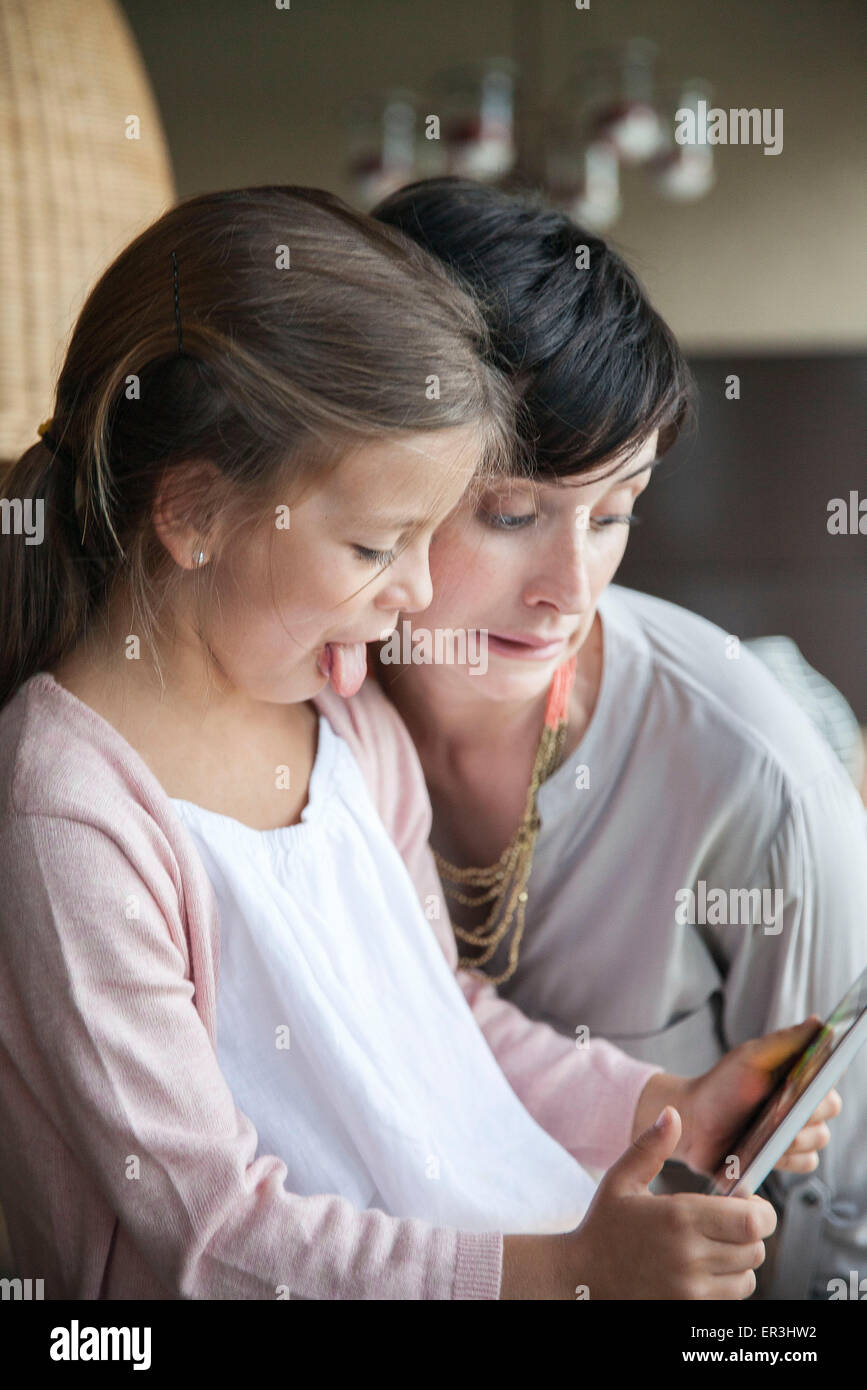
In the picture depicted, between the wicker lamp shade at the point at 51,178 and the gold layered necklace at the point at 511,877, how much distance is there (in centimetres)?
44

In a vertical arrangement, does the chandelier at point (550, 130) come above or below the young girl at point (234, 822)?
above

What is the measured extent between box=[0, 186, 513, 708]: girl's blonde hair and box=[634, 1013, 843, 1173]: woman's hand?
1.36 feet

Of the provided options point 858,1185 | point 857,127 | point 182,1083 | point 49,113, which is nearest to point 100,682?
point 182,1083

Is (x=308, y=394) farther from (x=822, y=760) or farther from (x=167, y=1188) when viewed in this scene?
(x=822, y=760)

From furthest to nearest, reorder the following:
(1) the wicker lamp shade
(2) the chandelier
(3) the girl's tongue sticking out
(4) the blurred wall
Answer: (4) the blurred wall < (2) the chandelier < (1) the wicker lamp shade < (3) the girl's tongue sticking out

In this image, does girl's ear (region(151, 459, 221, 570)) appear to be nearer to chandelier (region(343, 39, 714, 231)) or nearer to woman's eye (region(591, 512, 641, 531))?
woman's eye (region(591, 512, 641, 531))

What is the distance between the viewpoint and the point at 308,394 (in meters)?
0.66

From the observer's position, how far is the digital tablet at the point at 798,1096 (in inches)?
26.5

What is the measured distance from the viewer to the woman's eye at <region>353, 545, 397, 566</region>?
2.28 feet

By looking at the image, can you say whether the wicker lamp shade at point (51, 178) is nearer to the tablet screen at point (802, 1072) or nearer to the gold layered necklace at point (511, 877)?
the gold layered necklace at point (511, 877)

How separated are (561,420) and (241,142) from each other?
8.55 feet

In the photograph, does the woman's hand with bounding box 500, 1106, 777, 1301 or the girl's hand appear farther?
the girl's hand

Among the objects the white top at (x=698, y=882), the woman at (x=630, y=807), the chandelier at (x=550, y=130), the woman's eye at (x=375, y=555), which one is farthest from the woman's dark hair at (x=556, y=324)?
the chandelier at (x=550, y=130)

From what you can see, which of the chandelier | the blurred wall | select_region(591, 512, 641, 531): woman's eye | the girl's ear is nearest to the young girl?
the girl's ear
